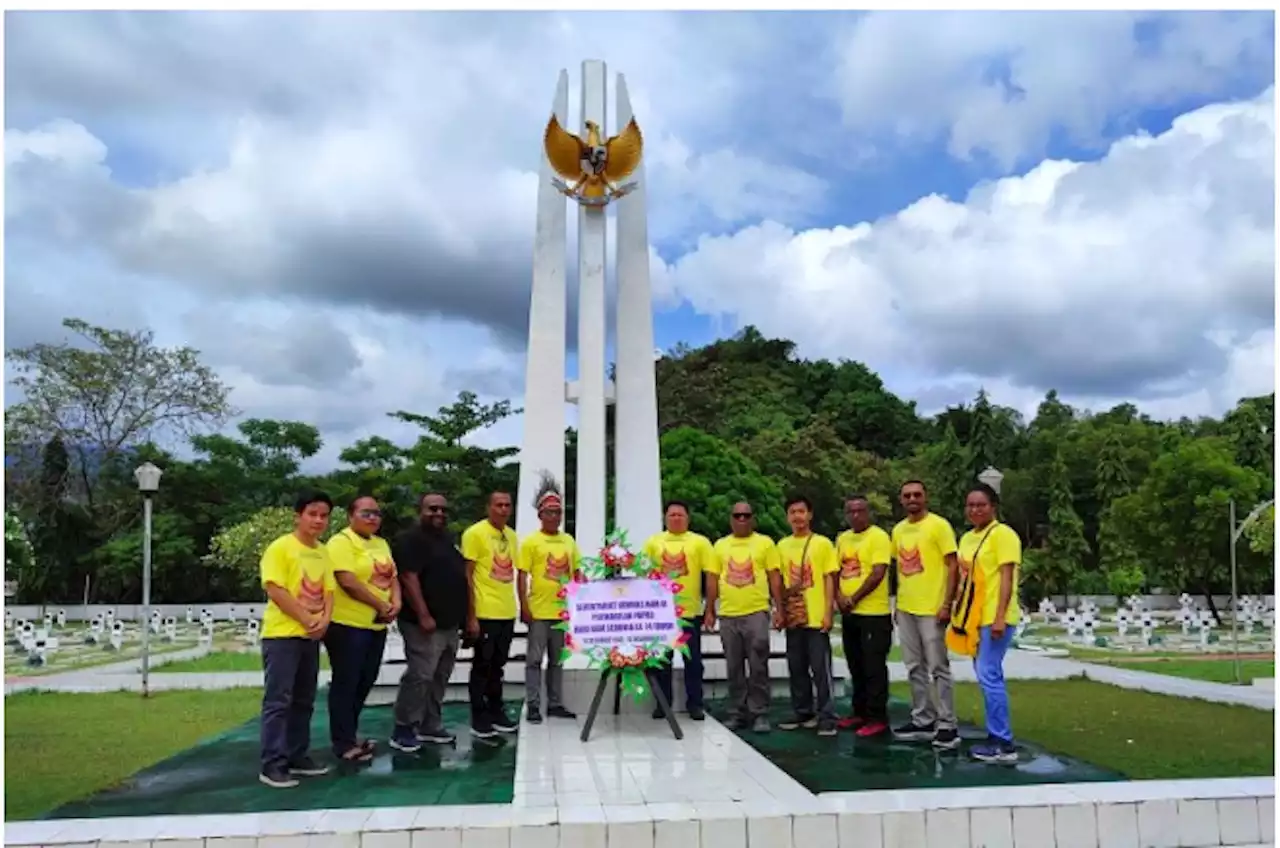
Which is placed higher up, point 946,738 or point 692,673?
point 692,673

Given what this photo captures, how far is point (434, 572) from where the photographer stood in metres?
5.25

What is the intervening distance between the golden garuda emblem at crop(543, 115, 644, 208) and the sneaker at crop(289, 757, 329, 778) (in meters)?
6.00

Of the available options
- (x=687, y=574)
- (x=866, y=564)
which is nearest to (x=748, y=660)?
(x=687, y=574)

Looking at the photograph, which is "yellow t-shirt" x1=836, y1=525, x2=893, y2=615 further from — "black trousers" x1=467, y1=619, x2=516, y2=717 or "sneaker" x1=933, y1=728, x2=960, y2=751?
"black trousers" x1=467, y1=619, x2=516, y2=717

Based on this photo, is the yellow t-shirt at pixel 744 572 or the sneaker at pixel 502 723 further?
the yellow t-shirt at pixel 744 572

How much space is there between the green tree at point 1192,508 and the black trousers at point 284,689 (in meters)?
20.1

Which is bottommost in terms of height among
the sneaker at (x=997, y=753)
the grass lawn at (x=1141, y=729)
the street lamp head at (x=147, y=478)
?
the grass lawn at (x=1141, y=729)

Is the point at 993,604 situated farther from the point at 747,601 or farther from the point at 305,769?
the point at 305,769

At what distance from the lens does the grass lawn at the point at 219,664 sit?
1114 cm

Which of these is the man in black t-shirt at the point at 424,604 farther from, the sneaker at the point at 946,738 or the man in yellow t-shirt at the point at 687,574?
the sneaker at the point at 946,738

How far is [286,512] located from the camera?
23.2 metres

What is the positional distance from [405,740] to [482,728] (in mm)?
495

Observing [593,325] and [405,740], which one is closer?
[405,740]

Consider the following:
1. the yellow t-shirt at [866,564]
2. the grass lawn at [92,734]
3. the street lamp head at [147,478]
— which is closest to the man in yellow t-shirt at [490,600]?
the grass lawn at [92,734]
